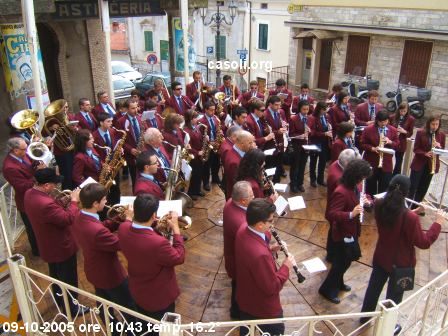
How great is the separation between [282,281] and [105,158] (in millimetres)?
4133

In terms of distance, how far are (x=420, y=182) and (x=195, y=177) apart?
13.7 feet

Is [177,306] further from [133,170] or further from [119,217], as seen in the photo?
[133,170]

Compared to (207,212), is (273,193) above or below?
above

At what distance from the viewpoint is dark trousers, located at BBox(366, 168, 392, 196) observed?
24.3 feet

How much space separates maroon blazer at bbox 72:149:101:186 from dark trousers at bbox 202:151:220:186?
2461 millimetres

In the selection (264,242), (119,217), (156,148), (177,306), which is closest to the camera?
(264,242)

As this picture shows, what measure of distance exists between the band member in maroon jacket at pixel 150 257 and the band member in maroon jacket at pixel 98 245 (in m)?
0.32

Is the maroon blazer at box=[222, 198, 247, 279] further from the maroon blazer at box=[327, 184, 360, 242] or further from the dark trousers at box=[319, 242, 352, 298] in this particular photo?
the dark trousers at box=[319, 242, 352, 298]

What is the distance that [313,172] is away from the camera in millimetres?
8477

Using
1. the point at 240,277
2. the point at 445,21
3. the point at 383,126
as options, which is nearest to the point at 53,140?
the point at 240,277

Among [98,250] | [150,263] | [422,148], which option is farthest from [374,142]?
[98,250]

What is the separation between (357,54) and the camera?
67.7 ft

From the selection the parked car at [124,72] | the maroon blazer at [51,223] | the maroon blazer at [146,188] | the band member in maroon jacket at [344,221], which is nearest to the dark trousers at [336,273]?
the band member in maroon jacket at [344,221]

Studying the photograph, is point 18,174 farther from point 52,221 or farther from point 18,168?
point 52,221
